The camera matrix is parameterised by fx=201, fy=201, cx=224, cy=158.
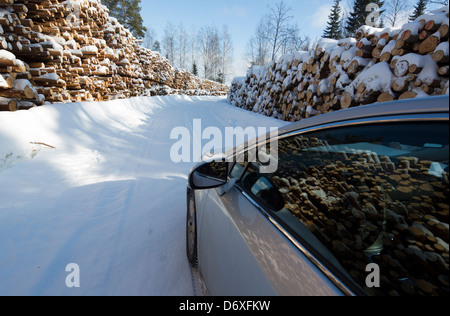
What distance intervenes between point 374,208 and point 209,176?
99 centimetres

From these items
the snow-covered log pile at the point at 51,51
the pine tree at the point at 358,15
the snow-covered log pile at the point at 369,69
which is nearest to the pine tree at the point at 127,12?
the snow-covered log pile at the point at 51,51

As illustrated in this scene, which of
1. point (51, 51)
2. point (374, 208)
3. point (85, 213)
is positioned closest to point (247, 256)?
point (374, 208)

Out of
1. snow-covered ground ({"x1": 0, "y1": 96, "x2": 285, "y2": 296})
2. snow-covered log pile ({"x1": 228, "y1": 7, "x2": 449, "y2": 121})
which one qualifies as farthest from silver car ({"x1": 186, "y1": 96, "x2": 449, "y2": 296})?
snow-covered log pile ({"x1": 228, "y1": 7, "x2": 449, "y2": 121})

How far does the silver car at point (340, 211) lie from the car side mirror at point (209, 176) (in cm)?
2

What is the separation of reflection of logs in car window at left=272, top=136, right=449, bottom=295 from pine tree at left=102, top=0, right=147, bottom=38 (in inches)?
1723

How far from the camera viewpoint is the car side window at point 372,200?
690mm

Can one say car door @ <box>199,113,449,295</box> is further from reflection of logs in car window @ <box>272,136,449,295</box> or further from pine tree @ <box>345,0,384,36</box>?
pine tree @ <box>345,0,384,36</box>

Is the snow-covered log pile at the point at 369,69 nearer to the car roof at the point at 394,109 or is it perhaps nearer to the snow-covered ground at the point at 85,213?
the car roof at the point at 394,109

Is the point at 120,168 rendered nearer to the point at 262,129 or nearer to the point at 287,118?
the point at 262,129

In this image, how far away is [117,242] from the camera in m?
2.13

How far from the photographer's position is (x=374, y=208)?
0.96 meters

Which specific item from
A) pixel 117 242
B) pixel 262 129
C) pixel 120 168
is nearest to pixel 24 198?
pixel 120 168

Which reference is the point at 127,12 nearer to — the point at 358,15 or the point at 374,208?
the point at 358,15

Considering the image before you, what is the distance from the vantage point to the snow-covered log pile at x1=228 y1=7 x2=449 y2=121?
3.37 meters
